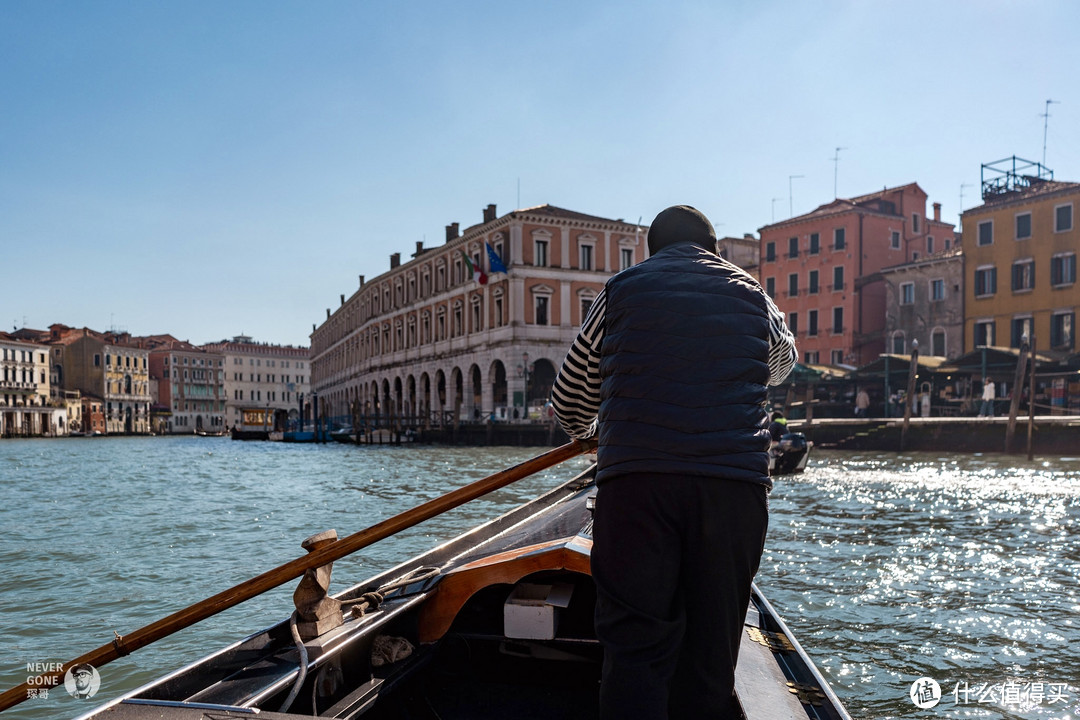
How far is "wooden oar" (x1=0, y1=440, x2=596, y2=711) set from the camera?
214 centimetres

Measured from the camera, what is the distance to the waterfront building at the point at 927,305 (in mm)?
26922

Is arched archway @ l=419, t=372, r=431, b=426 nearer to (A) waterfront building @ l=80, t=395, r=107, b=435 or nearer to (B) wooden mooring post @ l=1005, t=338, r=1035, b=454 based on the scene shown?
(B) wooden mooring post @ l=1005, t=338, r=1035, b=454

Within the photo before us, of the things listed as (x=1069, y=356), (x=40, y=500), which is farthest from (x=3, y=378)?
(x=1069, y=356)

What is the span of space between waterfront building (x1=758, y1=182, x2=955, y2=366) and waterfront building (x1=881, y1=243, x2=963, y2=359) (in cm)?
84

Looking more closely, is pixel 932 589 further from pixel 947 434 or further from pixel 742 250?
pixel 742 250

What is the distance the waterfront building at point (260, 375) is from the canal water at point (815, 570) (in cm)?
7060

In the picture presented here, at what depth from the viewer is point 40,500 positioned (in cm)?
1259

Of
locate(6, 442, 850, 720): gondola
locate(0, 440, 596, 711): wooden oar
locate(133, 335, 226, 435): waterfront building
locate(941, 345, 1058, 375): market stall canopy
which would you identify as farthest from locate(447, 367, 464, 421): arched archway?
locate(133, 335, 226, 435): waterfront building

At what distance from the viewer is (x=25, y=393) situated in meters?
60.7

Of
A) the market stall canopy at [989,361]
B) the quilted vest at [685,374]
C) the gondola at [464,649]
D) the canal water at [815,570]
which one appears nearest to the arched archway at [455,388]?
the market stall canopy at [989,361]

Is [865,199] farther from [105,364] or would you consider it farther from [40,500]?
[105,364]

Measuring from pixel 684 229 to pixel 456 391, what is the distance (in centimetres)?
3460

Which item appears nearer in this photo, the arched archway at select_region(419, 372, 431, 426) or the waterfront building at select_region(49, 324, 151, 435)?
the arched archway at select_region(419, 372, 431, 426)

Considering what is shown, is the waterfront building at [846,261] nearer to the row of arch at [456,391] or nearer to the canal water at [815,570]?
the row of arch at [456,391]
